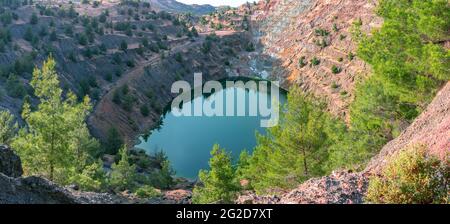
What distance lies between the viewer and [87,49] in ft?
255

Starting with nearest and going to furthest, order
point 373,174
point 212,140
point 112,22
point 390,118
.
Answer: point 373,174, point 390,118, point 212,140, point 112,22

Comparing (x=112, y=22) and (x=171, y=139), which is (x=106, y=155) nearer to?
(x=171, y=139)

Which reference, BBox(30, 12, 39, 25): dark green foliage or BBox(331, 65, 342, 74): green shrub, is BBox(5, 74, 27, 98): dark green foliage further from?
BBox(331, 65, 342, 74): green shrub

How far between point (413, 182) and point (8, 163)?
1384 centimetres

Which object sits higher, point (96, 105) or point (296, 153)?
point (296, 153)

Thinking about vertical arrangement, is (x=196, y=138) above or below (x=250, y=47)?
below

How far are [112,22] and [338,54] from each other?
4836cm

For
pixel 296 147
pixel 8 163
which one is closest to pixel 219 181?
pixel 296 147

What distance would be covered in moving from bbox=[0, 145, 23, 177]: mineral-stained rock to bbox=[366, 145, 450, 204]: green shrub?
501 inches

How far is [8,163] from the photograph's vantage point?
16.5 metres

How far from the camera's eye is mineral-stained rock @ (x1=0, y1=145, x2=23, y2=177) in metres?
16.2

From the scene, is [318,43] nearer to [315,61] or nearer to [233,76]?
[315,61]

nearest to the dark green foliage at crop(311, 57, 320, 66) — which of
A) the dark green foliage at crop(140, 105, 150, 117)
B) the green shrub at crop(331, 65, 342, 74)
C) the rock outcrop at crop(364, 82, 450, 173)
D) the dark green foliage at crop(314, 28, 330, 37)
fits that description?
the green shrub at crop(331, 65, 342, 74)
